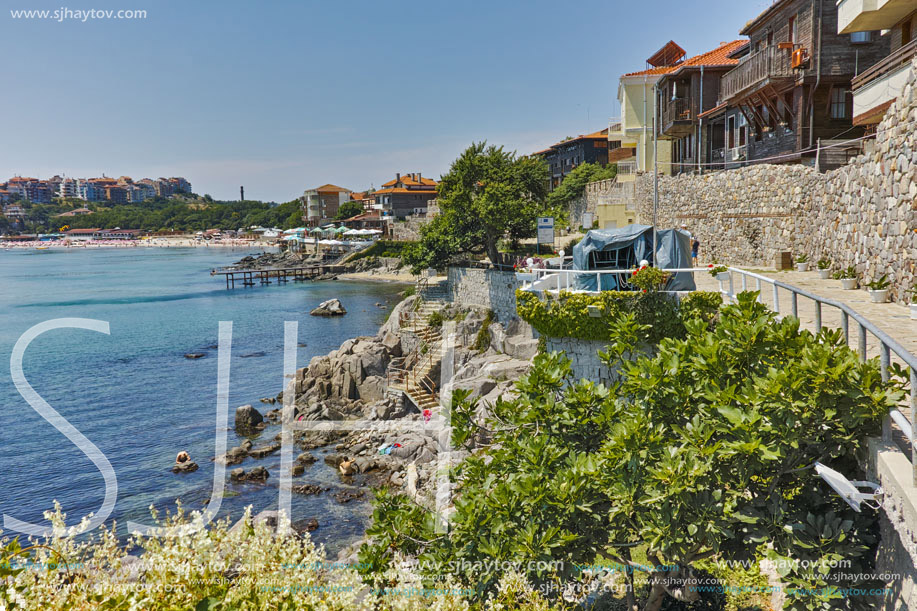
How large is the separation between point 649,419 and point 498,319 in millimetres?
24794

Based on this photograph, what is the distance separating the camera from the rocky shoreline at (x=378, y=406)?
21156 millimetres

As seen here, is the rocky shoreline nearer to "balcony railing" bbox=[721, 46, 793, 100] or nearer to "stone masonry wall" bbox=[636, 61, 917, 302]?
"stone masonry wall" bbox=[636, 61, 917, 302]

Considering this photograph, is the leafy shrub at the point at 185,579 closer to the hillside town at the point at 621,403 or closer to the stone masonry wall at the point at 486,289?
the hillside town at the point at 621,403

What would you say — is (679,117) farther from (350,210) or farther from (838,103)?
(350,210)

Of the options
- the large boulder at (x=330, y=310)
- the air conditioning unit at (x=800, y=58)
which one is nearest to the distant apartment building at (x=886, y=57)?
the air conditioning unit at (x=800, y=58)

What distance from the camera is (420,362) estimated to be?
29750 millimetres

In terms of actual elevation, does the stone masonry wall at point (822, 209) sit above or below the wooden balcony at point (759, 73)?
below

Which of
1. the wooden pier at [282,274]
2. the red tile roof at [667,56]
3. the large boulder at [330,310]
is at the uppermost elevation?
the red tile roof at [667,56]

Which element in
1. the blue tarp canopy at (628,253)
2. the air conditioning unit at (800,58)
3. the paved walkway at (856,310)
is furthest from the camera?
the air conditioning unit at (800,58)

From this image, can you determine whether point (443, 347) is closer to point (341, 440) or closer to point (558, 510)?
point (341, 440)

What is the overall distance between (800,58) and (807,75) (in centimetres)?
77

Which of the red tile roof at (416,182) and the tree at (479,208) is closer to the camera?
the tree at (479,208)

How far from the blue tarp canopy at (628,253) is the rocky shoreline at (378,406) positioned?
375 centimetres

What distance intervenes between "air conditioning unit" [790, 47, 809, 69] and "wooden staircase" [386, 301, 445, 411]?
794 inches
